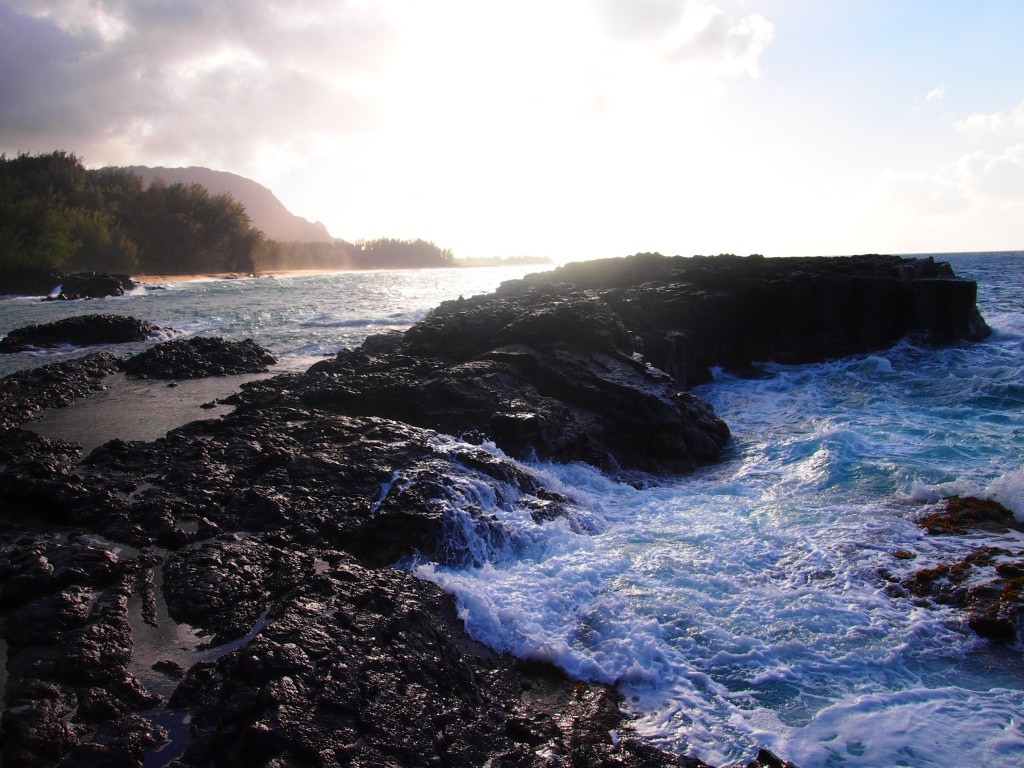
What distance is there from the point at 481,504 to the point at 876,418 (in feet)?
31.0

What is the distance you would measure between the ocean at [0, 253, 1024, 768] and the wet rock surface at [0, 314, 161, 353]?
8303 mm

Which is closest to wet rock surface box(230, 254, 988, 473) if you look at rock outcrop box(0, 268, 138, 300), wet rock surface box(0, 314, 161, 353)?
wet rock surface box(0, 314, 161, 353)

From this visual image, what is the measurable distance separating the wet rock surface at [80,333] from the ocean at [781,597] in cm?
830

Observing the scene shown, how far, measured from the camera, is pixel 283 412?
9062 mm

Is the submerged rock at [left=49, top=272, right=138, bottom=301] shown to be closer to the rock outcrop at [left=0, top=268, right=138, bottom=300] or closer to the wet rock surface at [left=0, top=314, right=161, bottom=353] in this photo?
the rock outcrop at [left=0, top=268, right=138, bottom=300]

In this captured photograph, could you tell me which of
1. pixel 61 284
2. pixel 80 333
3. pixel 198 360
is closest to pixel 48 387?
pixel 198 360

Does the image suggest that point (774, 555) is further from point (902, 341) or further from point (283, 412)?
point (902, 341)

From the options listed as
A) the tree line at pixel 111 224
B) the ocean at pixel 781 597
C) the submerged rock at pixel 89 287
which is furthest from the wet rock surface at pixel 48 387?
the tree line at pixel 111 224

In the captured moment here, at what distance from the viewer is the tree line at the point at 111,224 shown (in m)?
40.0

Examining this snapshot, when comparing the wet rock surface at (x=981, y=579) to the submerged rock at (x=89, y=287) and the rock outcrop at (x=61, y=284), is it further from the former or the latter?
the rock outcrop at (x=61, y=284)

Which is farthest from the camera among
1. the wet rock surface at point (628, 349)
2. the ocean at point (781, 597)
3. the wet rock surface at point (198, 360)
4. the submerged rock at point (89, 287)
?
the submerged rock at point (89, 287)

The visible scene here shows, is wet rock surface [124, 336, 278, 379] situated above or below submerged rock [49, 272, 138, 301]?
below

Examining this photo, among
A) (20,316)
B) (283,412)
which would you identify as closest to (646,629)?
(283,412)

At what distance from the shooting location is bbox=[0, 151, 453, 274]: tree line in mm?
40031
